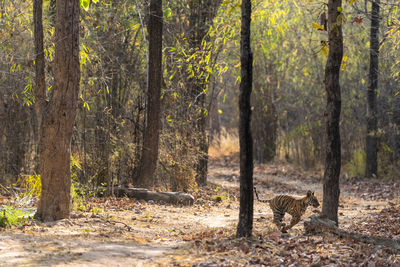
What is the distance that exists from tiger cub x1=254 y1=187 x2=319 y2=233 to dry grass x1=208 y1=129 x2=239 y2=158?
→ 1341cm

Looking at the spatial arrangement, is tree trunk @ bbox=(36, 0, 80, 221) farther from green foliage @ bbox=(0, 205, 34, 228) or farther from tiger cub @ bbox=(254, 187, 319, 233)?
tiger cub @ bbox=(254, 187, 319, 233)

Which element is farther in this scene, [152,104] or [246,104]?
[152,104]

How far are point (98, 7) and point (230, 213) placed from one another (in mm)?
5238

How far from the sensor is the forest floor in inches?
239

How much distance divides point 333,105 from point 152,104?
4788 millimetres

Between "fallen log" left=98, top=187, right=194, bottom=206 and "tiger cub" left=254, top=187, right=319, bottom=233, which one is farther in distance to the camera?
"fallen log" left=98, top=187, right=194, bottom=206

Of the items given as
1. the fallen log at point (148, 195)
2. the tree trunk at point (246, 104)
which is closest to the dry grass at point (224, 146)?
the fallen log at point (148, 195)

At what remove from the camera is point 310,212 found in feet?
34.4

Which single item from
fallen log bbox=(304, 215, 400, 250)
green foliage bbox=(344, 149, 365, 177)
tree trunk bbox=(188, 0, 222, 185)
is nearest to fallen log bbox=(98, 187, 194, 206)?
tree trunk bbox=(188, 0, 222, 185)

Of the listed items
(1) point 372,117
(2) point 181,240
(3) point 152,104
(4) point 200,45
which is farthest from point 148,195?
(1) point 372,117

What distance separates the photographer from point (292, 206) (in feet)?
26.2

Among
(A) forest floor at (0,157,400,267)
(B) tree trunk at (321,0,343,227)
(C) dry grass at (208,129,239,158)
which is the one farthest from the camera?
(C) dry grass at (208,129,239,158)

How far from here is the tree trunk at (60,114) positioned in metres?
7.82

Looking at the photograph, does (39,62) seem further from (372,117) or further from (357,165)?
(357,165)
